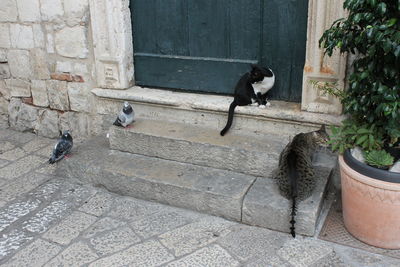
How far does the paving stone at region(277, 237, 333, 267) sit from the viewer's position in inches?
104

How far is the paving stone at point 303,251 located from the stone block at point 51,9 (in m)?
2.97

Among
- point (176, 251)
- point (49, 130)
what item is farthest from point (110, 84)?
point (176, 251)

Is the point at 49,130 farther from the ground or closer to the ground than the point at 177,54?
closer to the ground

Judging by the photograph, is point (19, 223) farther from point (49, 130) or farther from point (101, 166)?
point (49, 130)

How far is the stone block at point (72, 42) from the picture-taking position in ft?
13.3

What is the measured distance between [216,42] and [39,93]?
6.81 feet

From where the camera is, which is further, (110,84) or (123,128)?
(110,84)

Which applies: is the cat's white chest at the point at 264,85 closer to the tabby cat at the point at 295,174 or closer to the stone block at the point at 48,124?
the tabby cat at the point at 295,174

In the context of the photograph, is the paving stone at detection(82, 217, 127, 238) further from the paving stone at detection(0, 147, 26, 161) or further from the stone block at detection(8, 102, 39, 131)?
the stone block at detection(8, 102, 39, 131)

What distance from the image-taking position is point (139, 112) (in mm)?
4027

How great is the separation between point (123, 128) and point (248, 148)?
45.1 inches

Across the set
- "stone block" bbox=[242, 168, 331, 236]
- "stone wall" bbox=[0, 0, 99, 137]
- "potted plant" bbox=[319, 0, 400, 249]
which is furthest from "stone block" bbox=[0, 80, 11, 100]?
"potted plant" bbox=[319, 0, 400, 249]

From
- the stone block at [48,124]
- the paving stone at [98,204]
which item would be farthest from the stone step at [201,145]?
the stone block at [48,124]

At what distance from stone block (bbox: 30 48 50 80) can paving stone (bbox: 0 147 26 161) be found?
79 cm
